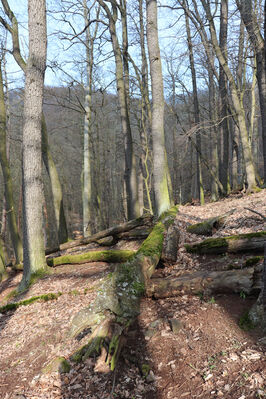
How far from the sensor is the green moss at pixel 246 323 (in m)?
2.92

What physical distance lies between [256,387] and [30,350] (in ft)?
9.36

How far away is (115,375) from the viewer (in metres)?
2.74

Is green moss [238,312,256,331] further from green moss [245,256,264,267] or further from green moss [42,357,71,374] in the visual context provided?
green moss [42,357,71,374]

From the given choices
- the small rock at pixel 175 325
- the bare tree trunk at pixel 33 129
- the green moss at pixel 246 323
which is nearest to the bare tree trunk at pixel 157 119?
the bare tree trunk at pixel 33 129

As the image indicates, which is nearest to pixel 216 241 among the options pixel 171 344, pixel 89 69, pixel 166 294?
pixel 166 294

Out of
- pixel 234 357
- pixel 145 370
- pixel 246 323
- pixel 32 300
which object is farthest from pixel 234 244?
pixel 32 300

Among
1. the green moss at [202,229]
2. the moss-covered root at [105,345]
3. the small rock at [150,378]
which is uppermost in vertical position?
the green moss at [202,229]

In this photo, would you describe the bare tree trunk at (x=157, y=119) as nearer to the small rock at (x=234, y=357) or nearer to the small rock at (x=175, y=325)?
the small rock at (x=175, y=325)

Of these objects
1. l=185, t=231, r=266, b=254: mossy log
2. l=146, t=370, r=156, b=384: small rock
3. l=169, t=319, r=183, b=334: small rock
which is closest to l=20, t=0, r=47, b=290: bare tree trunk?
l=185, t=231, r=266, b=254: mossy log

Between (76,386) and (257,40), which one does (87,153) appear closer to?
(257,40)

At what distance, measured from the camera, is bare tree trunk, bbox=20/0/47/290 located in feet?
19.7

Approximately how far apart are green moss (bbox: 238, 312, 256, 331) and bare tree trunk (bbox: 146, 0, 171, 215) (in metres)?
4.79

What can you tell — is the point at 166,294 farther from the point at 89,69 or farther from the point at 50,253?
the point at 89,69

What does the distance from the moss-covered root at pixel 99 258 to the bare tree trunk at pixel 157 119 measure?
214 centimetres
